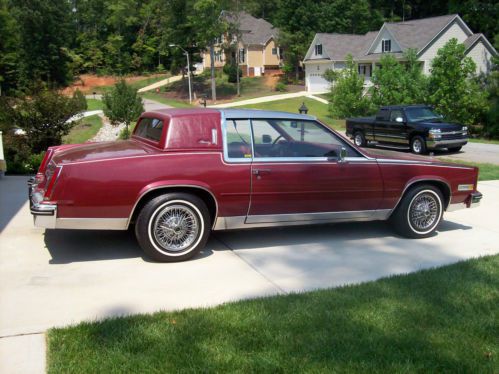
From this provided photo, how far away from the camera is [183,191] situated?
5.68 meters

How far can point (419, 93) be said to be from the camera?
2731cm

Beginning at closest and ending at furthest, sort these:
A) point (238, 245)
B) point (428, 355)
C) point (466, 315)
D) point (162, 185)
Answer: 1. point (428, 355)
2. point (466, 315)
3. point (162, 185)
4. point (238, 245)

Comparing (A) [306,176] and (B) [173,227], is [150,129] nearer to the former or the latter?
(B) [173,227]

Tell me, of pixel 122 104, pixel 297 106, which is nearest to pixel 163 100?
pixel 297 106

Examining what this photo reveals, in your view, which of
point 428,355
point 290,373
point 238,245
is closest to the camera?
point 290,373

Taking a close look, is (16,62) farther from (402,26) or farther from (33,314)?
(33,314)

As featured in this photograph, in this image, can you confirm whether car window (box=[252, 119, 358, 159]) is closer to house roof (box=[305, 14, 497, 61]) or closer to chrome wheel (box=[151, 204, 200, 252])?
chrome wheel (box=[151, 204, 200, 252])

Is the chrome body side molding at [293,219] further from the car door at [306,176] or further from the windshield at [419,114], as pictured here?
the windshield at [419,114]

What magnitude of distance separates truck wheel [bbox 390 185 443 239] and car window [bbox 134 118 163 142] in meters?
3.09

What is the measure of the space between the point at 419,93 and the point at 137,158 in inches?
957

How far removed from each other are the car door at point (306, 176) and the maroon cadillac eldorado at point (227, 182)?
1cm

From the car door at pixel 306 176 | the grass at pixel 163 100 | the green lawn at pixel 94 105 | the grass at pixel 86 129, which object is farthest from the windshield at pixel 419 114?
the grass at pixel 163 100

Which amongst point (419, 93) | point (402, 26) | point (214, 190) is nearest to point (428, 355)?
point (214, 190)

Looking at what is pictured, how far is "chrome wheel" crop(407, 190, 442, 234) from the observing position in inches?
267
